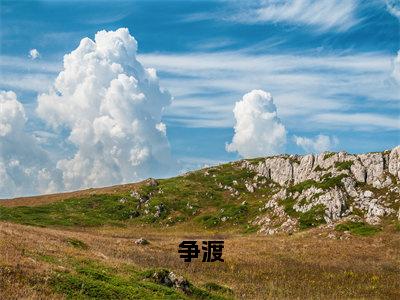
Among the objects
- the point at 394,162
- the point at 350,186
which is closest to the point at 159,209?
the point at 350,186

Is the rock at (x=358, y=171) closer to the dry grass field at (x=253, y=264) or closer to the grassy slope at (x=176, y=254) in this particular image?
the grassy slope at (x=176, y=254)

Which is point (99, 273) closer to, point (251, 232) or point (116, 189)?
point (251, 232)

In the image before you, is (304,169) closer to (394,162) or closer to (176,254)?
(394,162)

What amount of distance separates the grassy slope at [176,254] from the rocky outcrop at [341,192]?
3.39 meters

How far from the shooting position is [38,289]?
821 inches

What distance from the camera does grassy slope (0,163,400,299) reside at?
986 inches

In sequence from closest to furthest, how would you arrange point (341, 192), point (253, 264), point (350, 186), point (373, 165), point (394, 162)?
point (253, 264) < point (341, 192) < point (350, 186) < point (394, 162) < point (373, 165)

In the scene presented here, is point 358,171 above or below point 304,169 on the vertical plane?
below

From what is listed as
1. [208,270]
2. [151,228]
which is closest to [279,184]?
[151,228]

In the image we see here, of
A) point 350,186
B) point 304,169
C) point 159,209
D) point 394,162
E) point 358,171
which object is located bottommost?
point 159,209

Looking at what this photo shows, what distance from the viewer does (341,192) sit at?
103 metres

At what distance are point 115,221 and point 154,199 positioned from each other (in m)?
18.4

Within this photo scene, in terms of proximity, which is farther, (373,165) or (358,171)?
(358,171)

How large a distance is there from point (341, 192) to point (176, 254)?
59.5 metres
